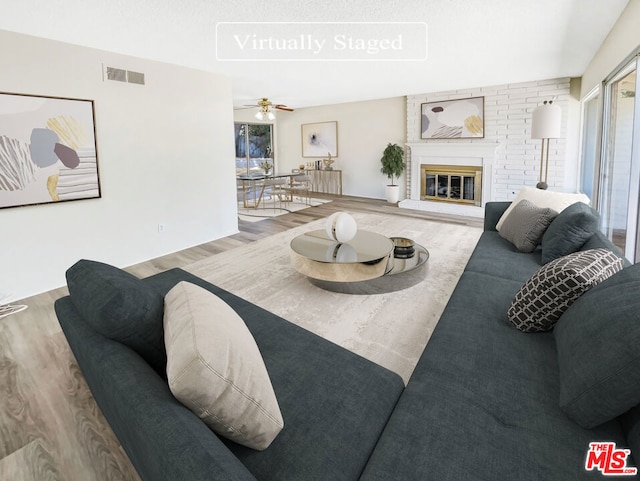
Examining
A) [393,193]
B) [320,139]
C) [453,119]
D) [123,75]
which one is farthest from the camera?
[320,139]

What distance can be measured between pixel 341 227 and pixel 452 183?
15.6 ft

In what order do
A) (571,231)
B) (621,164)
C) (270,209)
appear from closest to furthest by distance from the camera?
(571,231)
(621,164)
(270,209)

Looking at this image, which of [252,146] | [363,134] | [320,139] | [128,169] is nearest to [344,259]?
[128,169]

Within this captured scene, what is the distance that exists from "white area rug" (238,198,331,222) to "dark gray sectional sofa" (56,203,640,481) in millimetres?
5222

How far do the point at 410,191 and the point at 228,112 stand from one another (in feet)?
14.0

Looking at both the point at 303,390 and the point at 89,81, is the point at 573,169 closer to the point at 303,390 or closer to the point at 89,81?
the point at 303,390

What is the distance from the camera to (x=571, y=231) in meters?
2.36

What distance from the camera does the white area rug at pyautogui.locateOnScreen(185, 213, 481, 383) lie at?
93.8 inches

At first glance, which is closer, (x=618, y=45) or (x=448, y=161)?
(x=618, y=45)

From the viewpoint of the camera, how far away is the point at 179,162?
459 cm

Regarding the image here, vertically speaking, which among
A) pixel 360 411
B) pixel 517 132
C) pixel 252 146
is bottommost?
pixel 360 411

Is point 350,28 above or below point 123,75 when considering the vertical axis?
above

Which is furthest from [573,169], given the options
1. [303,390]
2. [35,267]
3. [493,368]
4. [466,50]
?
[35,267]
